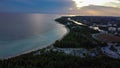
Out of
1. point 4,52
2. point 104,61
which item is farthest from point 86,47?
point 4,52

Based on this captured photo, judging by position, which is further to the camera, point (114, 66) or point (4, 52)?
point (4, 52)

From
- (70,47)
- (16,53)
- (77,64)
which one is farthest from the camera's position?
(70,47)

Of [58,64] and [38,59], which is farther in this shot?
[38,59]

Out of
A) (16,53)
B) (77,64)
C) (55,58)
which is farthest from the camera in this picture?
(16,53)

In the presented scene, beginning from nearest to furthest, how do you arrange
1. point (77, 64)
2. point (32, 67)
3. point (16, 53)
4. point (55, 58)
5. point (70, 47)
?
point (32, 67) < point (77, 64) < point (55, 58) < point (16, 53) < point (70, 47)

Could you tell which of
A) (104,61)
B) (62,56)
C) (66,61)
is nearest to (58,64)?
(66,61)

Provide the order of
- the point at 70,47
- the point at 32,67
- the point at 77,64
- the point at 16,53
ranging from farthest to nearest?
the point at 70,47 → the point at 16,53 → the point at 77,64 → the point at 32,67

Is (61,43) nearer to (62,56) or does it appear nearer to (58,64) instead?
(62,56)

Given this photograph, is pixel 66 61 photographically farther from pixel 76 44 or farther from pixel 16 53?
pixel 76 44

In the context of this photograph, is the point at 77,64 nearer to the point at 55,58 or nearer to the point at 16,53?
the point at 55,58
